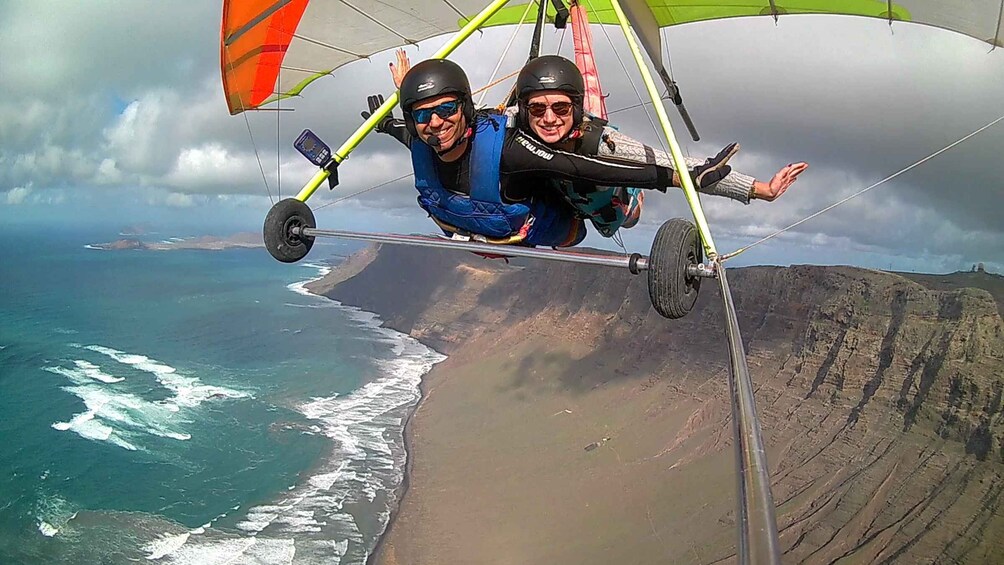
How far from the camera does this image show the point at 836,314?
41.6 m

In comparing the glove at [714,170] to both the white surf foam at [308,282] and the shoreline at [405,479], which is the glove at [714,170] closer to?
the shoreline at [405,479]

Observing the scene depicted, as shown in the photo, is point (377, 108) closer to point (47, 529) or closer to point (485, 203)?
point (485, 203)

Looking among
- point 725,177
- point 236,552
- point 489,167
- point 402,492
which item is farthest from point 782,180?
point 402,492

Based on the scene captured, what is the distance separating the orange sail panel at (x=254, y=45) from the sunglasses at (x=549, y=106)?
361cm

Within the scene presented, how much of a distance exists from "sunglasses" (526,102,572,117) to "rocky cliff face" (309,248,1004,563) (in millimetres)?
29471

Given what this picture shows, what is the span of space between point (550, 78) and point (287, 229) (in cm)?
241

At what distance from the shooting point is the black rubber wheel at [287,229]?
4508mm

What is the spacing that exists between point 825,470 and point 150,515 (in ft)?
151

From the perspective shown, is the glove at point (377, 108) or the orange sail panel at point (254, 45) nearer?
the glove at point (377, 108)

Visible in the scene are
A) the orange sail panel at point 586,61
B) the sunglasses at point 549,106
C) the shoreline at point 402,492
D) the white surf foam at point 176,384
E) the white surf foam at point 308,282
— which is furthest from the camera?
the white surf foam at point 308,282

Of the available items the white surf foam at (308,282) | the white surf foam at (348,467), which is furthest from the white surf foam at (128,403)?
the white surf foam at (308,282)

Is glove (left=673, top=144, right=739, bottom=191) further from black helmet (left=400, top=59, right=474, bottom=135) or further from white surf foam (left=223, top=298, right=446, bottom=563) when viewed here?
white surf foam (left=223, top=298, right=446, bottom=563)

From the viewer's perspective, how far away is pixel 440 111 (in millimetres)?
3336

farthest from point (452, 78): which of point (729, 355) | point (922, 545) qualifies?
point (922, 545)
